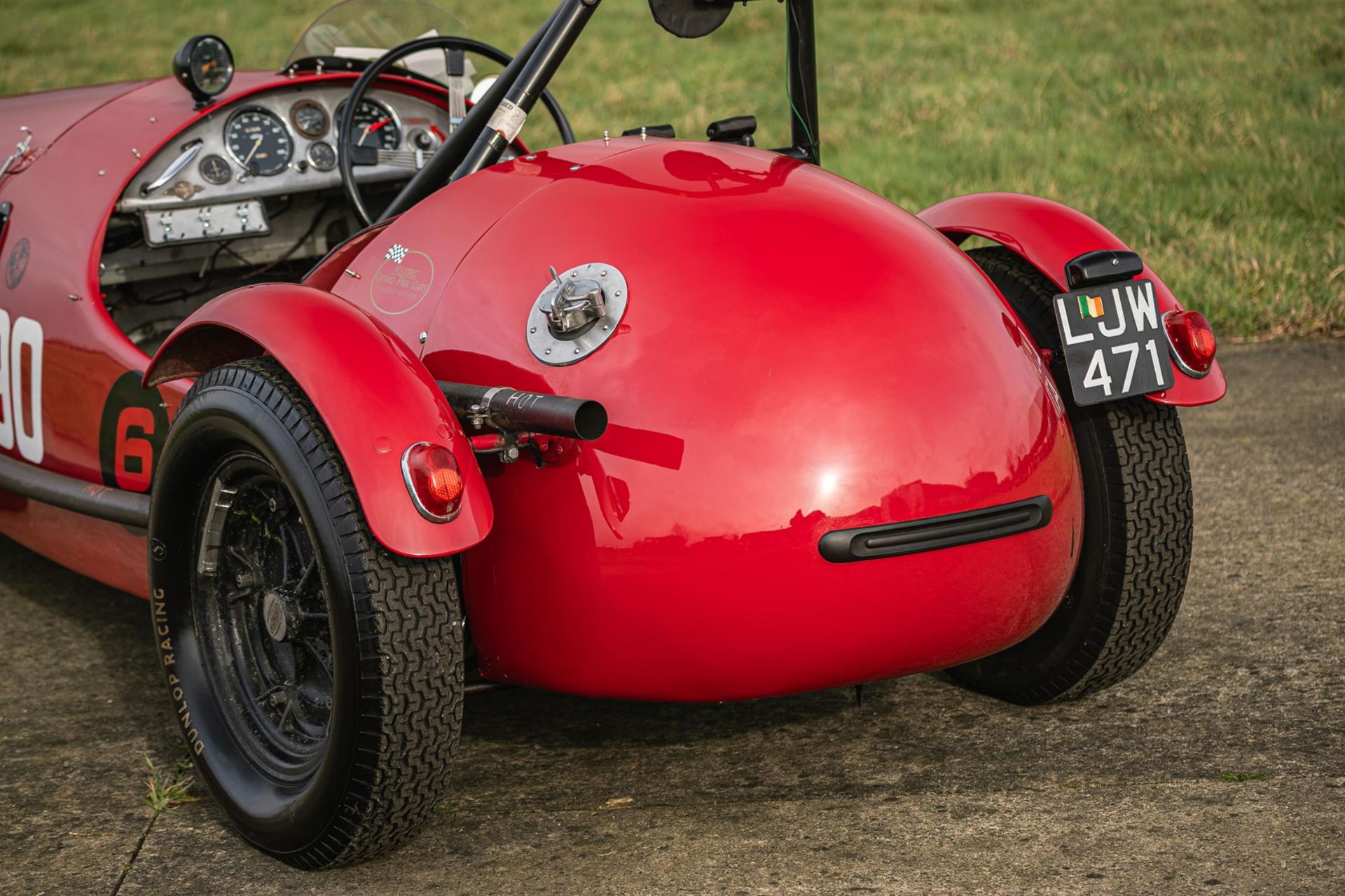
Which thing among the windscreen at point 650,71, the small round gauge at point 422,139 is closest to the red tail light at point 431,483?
the small round gauge at point 422,139

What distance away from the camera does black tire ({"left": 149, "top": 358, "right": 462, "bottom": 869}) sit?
2402 millimetres

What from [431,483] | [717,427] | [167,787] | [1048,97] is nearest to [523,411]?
[431,483]

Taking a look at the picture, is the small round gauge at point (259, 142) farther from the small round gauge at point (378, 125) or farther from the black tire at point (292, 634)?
the black tire at point (292, 634)

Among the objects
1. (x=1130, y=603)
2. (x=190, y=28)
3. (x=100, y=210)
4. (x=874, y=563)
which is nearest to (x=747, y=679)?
(x=874, y=563)

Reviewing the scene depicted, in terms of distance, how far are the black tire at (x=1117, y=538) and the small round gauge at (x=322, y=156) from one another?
2182 millimetres

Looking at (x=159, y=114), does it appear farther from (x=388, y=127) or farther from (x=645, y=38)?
(x=645, y=38)

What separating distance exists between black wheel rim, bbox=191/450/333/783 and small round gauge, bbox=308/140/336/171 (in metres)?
1.68

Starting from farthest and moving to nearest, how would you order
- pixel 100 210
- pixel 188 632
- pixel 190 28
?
pixel 190 28
pixel 100 210
pixel 188 632

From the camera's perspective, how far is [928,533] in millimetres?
2436

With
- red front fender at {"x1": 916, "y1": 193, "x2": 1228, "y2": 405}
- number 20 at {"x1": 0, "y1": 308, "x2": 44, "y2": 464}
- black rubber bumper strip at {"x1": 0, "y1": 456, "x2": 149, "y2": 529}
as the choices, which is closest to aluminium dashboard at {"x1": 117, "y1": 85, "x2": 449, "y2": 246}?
number 20 at {"x1": 0, "y1": 308, "x2": 44, "y2": 464}

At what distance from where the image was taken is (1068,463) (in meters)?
2.65

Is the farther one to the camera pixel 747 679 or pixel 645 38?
pixel 645 38

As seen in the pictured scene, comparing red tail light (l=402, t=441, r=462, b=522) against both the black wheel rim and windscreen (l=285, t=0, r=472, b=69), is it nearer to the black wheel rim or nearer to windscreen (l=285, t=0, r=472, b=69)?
the black wheel rim

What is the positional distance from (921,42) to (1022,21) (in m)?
1.13
